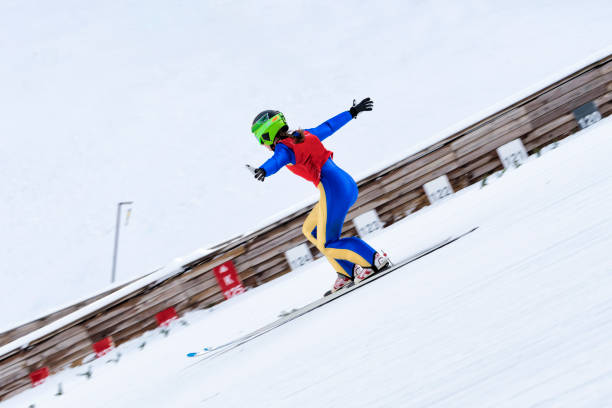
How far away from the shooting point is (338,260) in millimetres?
4109

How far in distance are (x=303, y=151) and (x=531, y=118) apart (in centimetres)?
438

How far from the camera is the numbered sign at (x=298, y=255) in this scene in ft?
22.9

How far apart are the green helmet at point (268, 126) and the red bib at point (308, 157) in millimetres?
121

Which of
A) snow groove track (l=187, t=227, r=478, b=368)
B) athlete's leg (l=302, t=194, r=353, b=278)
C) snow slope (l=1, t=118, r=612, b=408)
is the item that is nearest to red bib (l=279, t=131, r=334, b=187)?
athlete's leg (l=302, t=194, r=353, b=278)

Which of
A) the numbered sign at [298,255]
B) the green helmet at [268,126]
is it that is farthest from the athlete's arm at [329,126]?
the numbered sign at [298,255]

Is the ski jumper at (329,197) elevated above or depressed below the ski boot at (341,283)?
Answer: above

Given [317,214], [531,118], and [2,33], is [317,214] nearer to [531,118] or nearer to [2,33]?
[531,118]

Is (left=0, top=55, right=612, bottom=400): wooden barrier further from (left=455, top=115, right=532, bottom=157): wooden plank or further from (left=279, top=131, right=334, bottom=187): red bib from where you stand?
(left=279, top=131, right=334, bottom=187): red bib

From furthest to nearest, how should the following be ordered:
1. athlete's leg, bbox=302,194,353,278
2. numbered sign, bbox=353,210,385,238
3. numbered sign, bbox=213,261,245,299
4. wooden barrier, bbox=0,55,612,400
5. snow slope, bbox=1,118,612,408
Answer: numbered sign, bbox=353,210,385,238 < numbered sign, bbox=213,261,245,299 < wooden barrier, bbox=0,55,612,400 < athlete's leg, bbox=302,194,353,278 < snow slope, bbox=1,118,612,408

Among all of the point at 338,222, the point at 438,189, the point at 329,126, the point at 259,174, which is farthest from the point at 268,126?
the point at 438,189

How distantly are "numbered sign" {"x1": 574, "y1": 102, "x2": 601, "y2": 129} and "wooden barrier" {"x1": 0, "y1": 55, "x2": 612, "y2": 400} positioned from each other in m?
0.07

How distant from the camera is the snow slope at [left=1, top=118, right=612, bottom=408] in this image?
125 cm

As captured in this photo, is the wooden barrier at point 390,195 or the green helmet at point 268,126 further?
the wooden barrier at point 390,195

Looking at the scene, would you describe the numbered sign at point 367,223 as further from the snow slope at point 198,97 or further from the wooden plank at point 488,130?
the snow slope at point 198,97
